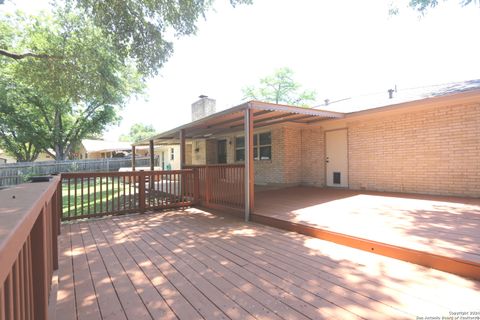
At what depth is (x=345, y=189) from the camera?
322 inches

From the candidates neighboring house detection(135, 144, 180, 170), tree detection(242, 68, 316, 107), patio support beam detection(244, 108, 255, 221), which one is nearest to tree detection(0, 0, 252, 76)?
patio support beam detection(244, 108, 255, 221)

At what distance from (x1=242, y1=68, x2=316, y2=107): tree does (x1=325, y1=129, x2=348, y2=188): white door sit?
25539mm

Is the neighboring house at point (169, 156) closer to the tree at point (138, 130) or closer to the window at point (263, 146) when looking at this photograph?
the window at point (263, 146)

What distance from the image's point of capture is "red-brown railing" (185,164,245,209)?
5.57 metres

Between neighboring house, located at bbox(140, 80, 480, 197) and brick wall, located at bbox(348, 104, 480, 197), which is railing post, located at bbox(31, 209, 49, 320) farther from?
brick wall, located at bbox(348, 104, 480, 197)

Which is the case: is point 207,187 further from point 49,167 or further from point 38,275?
point 49,167

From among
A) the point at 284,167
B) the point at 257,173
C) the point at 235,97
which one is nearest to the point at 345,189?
the point at 284,167

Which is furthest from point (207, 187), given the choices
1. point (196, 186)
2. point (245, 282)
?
point (245, 282)

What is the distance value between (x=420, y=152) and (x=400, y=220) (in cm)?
358

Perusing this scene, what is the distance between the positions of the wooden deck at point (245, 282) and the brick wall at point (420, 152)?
4787 mm

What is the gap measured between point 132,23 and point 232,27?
337 cm

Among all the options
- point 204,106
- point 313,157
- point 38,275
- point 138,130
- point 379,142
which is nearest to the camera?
point 38,275

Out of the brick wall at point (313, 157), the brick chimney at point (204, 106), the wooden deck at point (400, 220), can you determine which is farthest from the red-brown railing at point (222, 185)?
the brick chimney at point (204, 106)

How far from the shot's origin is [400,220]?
4098mm
